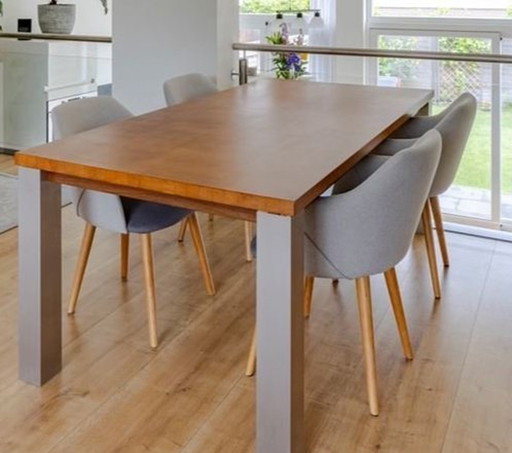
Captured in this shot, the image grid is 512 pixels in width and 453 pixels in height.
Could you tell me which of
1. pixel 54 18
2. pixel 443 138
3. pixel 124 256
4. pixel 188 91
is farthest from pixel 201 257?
pixel 54 18

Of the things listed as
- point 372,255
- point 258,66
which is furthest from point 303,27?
point 372,255

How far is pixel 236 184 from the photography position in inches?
67.3

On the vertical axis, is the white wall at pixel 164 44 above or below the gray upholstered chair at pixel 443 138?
above

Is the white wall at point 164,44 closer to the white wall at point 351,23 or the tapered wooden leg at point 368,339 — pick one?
the white wall at point 351,23

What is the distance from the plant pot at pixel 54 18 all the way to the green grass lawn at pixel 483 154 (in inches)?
152

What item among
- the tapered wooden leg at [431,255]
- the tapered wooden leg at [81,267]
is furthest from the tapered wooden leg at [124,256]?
the tapered wooden leg at [431,255]

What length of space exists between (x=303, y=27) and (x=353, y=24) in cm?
70

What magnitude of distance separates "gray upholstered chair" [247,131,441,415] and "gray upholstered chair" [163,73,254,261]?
50.0 inches

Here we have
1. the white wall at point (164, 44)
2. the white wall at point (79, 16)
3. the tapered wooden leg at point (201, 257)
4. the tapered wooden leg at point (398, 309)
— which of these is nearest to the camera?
the tapered wooden leg at point (398, 309)

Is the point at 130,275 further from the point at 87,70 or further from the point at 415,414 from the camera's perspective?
the point at 87,70

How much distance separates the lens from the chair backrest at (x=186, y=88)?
10.9ft

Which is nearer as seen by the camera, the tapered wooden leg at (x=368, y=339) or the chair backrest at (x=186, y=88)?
the tapered wooden leg at (x=368, y=339)

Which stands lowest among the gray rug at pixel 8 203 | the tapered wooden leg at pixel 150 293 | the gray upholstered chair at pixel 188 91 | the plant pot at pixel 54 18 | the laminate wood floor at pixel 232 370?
the laminate wood floor at pixel 232 370

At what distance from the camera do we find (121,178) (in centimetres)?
182
